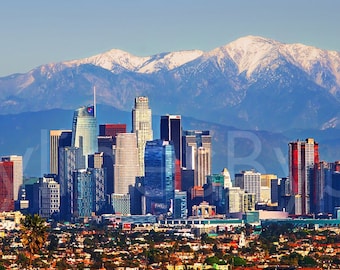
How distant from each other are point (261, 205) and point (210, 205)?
4.33 metres

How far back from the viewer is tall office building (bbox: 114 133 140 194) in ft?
487

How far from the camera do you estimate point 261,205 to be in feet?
469

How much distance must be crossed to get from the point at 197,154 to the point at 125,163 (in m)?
12.8

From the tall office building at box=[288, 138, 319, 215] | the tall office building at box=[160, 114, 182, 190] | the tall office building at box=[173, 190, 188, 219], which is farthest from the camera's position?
the tall office building at box=[160, 114, 182, 190]

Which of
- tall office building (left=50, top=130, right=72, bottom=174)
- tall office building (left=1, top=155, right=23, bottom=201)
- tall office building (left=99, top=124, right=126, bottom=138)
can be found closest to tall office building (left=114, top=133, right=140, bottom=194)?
tall office building (left=50, top=130, right=72, bottom=174)

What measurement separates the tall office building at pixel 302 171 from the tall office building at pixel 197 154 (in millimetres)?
12047

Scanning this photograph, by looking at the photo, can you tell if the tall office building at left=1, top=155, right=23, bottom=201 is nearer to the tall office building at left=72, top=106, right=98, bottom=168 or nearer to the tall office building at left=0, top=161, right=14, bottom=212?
the tall office building at left=0, top=161, right=14, bottom=212

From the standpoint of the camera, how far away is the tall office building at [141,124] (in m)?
158

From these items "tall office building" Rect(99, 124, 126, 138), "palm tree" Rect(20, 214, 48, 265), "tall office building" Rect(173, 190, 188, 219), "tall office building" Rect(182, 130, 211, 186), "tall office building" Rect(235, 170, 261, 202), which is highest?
"tall office building" Rect(99, 124, 126, 138)

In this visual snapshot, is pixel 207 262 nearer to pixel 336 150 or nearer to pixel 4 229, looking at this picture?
pixel 4 229

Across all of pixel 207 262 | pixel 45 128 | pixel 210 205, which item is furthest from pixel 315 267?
pixel 45 128

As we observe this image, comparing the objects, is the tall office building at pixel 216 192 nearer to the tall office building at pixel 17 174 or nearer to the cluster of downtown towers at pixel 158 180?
the cluster of downtown towers at pixel 158 180

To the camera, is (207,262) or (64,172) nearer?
(207,262)

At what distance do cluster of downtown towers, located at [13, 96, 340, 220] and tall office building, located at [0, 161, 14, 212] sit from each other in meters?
2.46
